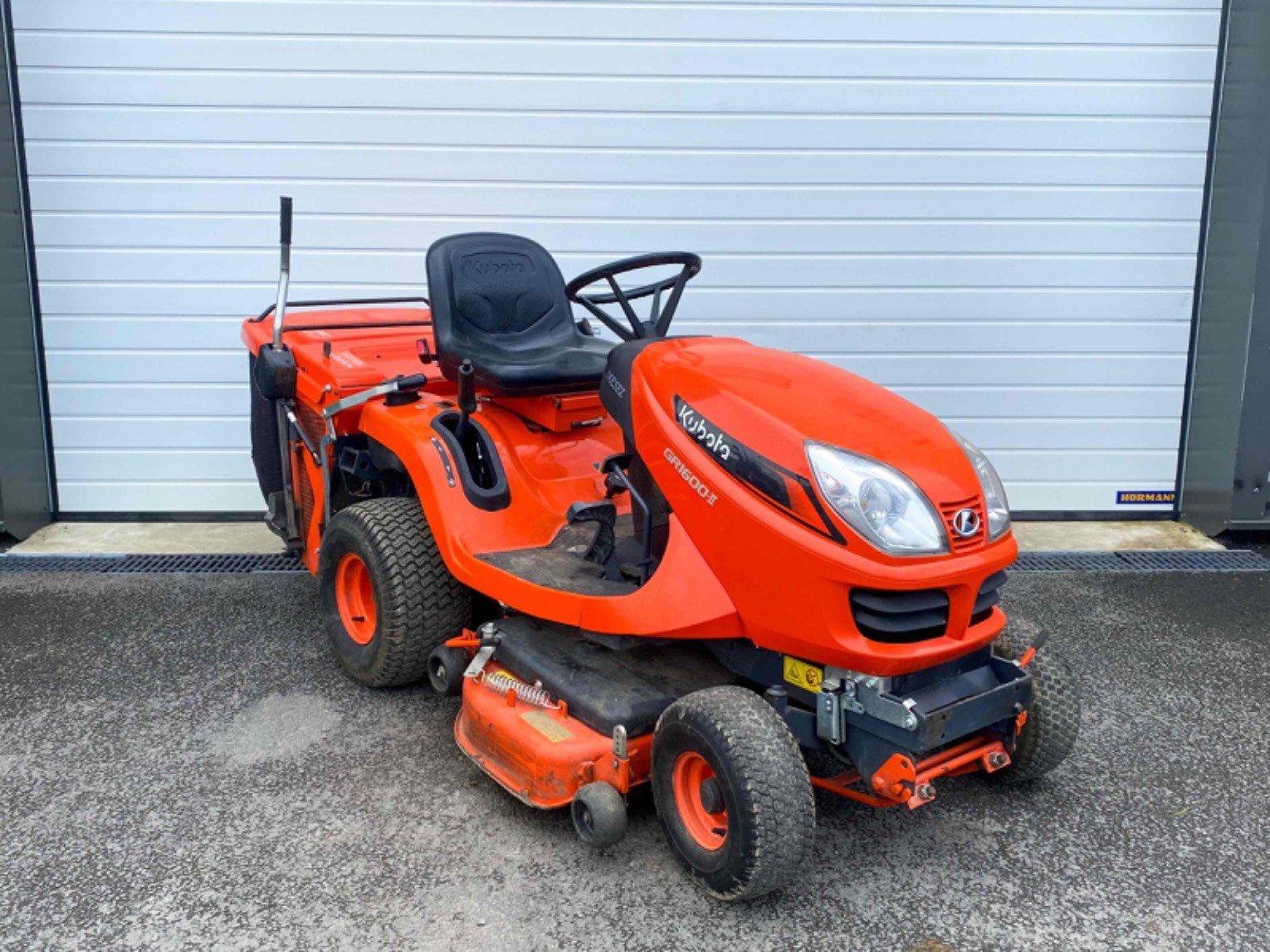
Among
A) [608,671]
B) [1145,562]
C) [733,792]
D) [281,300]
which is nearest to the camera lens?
[733,792]

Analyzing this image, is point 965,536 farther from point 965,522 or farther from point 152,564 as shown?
point 152,564

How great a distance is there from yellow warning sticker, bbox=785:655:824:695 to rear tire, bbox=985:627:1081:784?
2.05ft

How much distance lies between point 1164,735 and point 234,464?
4117mm

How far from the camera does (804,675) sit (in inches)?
97.8

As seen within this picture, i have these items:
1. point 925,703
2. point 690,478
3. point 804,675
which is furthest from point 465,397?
point 925,703

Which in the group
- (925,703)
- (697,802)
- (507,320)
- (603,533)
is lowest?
(697,802)

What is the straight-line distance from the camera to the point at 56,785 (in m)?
2.95

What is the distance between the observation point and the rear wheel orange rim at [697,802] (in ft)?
8.02

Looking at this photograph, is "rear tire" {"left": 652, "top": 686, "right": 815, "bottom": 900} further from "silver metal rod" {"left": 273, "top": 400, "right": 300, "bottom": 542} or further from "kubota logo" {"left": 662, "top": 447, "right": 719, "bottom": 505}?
"silver metal rod" {"left": 273, "top": 400, "right": 300, "bottom": 542}

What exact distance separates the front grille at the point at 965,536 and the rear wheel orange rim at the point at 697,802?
2.31 feet

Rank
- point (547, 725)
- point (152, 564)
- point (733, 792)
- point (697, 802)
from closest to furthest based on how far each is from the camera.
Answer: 1. point (733, 792)
2. point (697, 802)
3. point (547, 725)
4. point (152, 564)

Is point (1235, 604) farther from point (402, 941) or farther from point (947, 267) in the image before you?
point (402, 941)

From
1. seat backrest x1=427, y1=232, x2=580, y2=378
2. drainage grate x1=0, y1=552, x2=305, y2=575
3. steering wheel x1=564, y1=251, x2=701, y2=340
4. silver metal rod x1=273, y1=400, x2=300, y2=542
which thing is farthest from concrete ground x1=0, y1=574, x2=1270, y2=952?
steering wheel x1=564, y1=251, x2=701, y2=340

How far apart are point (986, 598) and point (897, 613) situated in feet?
0.99
